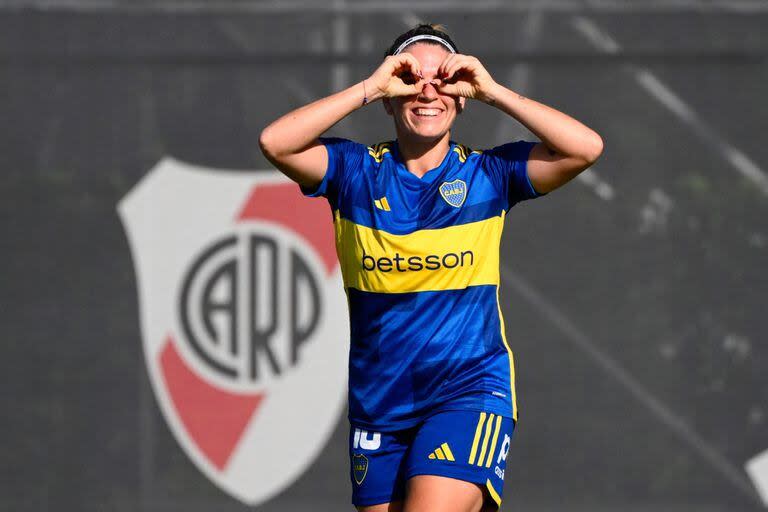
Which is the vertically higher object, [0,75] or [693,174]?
[0,75]

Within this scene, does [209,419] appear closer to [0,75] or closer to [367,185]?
[0,75]

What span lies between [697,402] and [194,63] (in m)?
2.98

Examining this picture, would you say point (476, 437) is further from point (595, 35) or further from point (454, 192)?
point (595, 35)

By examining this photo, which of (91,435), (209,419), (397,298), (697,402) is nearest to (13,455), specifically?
(91,435)

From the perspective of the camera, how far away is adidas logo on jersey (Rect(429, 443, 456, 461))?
3123mm

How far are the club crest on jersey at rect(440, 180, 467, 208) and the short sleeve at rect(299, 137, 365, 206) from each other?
283 millimetres

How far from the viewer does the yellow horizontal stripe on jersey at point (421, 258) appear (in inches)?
127

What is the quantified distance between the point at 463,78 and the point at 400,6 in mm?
2175

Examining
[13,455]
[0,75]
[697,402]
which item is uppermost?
[0,75]

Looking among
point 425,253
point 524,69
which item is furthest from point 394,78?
point 524,69

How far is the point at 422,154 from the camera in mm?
3359

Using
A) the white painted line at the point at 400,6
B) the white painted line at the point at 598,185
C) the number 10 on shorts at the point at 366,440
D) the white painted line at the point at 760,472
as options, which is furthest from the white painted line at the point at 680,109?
the number 10 on shorts at the point at 366,440

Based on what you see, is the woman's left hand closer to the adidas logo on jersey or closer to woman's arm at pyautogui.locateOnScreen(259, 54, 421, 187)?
woman's arm at pyautogui.locateOnScreen(259, 54, 421, 187)

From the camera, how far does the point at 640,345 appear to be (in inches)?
206
